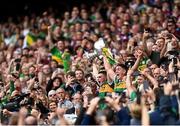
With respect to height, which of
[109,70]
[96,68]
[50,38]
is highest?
[50,38]

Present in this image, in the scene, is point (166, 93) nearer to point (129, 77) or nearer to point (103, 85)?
point (129, 77)

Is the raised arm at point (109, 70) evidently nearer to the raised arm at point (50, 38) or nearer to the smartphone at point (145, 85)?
the smartphone at point (145, 85)

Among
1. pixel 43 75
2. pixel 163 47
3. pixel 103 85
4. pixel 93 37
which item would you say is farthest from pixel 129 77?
pixel 93 37

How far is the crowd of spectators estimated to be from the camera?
1352 cm

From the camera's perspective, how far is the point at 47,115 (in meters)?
15.5

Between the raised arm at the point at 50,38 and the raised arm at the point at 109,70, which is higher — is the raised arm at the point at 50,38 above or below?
above

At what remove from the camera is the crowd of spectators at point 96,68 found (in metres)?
13.5

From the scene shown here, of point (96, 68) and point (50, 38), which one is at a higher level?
point (50, 38)

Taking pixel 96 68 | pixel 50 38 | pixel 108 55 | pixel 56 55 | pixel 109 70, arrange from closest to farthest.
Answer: pixel 109 70 < pixel 96 68 < pixel 108 55 < pixel 56 55 < pixel 50 38

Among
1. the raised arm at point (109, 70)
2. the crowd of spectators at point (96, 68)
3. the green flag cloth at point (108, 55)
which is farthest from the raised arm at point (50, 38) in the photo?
the raised arm at point (109, 70)

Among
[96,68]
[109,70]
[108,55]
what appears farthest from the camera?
[108,55]

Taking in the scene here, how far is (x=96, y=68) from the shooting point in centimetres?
1838

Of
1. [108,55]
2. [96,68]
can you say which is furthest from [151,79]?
[108,55]

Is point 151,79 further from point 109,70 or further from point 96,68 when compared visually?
point 96,68
